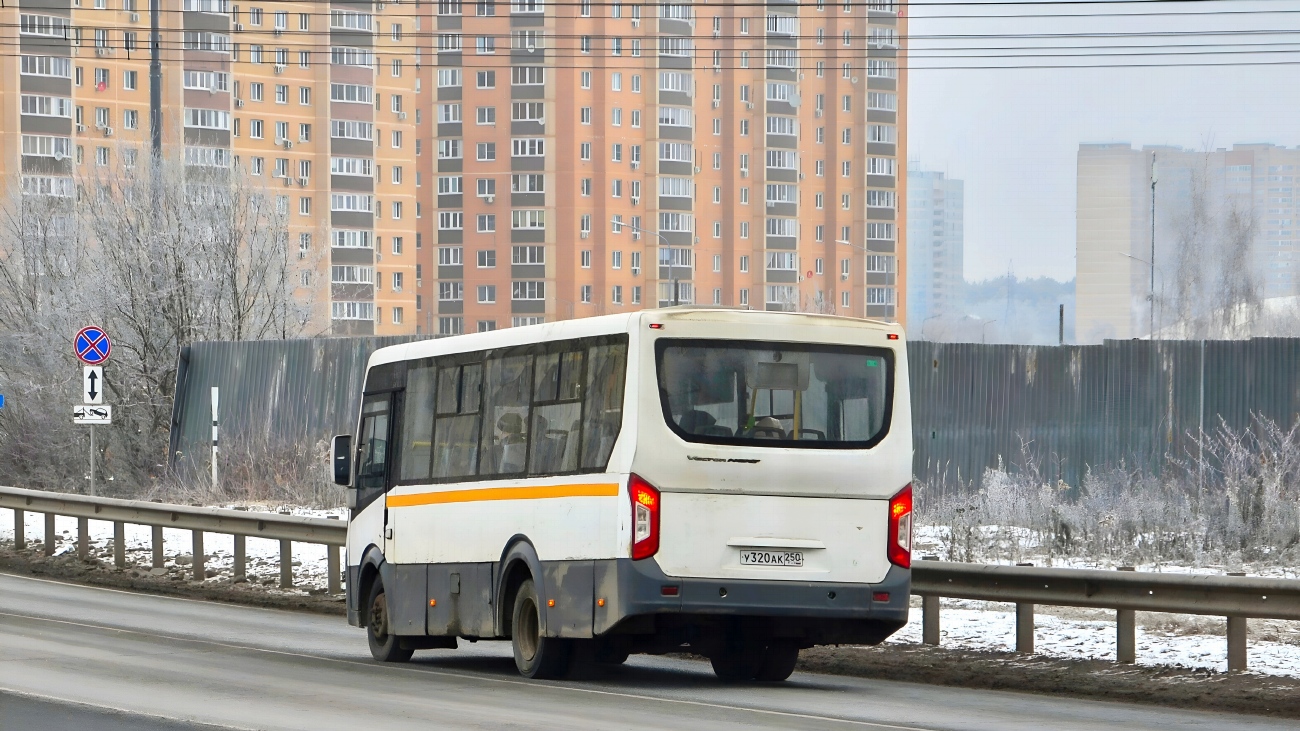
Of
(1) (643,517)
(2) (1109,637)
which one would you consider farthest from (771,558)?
(2) (1109,637)

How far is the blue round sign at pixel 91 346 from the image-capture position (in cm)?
2836

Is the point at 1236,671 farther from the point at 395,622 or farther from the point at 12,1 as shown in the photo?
the point at 12,1

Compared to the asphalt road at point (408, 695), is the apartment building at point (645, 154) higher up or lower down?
higher up

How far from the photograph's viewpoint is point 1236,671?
43.0 feet

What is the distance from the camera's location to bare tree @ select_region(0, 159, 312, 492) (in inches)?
1444

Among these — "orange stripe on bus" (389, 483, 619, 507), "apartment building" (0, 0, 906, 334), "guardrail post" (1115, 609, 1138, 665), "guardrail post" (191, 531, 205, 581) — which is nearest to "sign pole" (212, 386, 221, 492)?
"guardrail post" (191, 531, 205, 581)

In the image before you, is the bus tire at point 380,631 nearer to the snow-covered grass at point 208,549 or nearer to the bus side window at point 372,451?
the bus side window at point 372,451

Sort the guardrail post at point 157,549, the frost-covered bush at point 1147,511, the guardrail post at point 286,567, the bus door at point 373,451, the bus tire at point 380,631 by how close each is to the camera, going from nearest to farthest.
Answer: the bus tire at point 380,631, the bus door at point 373,451, the frost-covered bush at point 1147,511, the guardrail post at point 286,567, the guardrail post at point 157,549

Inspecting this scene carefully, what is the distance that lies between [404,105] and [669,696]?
127313 mm

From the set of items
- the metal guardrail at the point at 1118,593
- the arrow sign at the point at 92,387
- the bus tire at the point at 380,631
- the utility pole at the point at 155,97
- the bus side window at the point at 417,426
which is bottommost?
the bus tire at the point at 380,631

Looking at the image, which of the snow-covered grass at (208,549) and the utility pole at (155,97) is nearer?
the snow-covered grass at (208,549)

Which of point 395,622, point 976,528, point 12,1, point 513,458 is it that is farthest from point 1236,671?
point 12,1

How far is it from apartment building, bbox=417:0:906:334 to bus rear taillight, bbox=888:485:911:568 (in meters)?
122

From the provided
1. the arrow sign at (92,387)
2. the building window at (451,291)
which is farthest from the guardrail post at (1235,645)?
the building window at (451,291)
